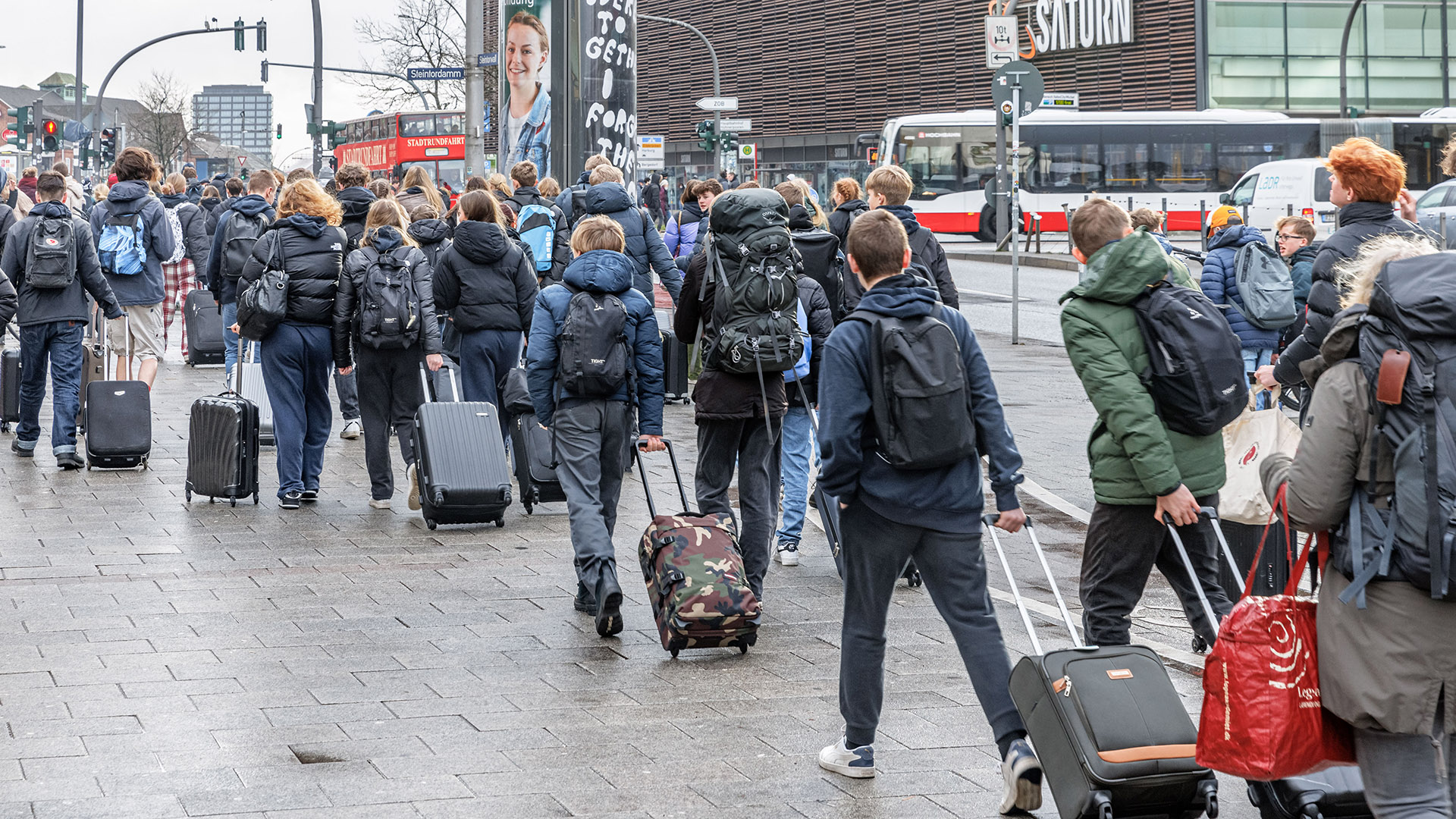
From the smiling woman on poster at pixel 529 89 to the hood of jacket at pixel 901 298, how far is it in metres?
12.1

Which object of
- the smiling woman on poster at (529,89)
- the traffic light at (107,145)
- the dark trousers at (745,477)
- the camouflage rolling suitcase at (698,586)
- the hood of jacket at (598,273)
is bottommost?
the camouflage rolling suitcase at (698,586)

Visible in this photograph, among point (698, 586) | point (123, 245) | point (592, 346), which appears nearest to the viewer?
point (698, 586)

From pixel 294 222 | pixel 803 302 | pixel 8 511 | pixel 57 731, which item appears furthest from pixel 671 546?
pixel 8 511

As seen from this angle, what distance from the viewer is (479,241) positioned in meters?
9.66

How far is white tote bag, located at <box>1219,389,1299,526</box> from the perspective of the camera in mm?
6922

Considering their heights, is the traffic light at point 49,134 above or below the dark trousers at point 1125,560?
above

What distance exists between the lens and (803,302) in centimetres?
786

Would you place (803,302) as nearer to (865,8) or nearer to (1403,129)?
A: (1403,129)

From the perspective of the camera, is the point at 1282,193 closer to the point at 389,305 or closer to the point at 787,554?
the point at 389,305

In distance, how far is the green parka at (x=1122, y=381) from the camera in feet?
16.5

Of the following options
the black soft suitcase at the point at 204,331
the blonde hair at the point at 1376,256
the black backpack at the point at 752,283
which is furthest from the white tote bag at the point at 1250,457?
the black soft suitcase at the point at 204,331

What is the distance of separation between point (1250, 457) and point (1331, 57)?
46170 mm

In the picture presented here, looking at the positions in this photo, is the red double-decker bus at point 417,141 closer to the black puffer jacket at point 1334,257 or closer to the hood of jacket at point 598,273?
the hood of jacket at point 598,273

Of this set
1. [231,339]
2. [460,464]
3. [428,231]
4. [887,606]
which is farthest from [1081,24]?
[887,606]
